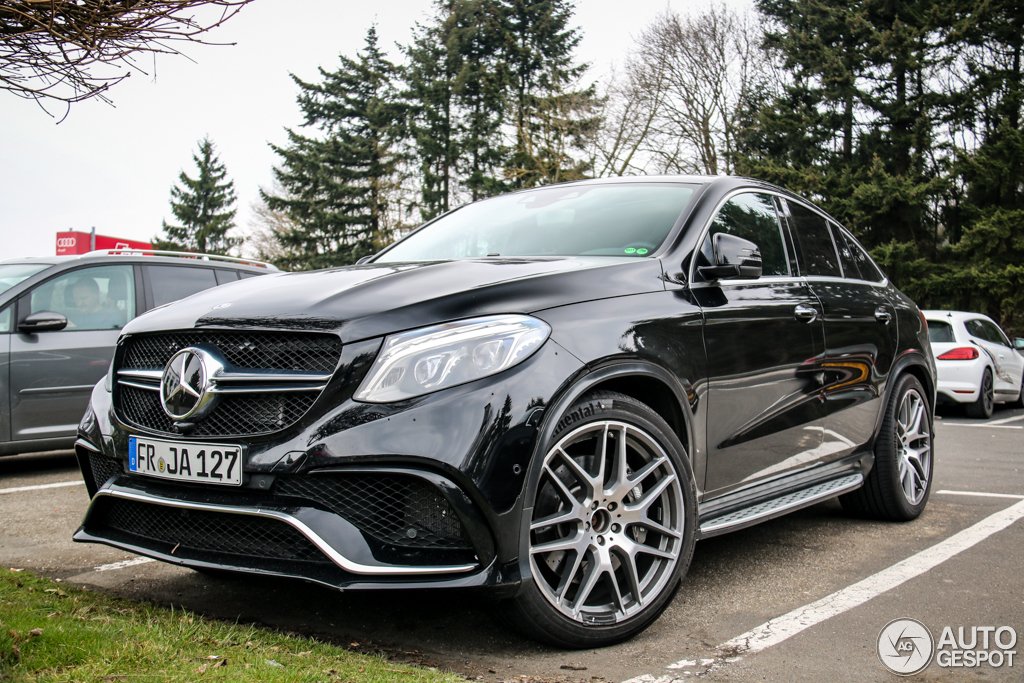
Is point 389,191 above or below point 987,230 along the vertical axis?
above

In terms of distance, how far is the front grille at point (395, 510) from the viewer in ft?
8.07

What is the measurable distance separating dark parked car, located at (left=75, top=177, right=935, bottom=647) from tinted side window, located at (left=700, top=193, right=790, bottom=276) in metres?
0.08

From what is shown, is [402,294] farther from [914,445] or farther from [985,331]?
[985,331]

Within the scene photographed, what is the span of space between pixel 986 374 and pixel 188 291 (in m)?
10.9

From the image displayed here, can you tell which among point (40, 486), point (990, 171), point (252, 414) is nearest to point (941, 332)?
point (40, 486)

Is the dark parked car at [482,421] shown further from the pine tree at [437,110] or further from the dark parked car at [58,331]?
the pine tree at [437,110]

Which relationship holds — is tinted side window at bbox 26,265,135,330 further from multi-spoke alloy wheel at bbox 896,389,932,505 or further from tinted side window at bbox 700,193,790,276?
multi-spoke alloy wheel at bbox 896,389,932,505

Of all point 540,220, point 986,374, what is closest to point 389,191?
point 986,374

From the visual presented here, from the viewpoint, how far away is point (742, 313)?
358 centimetres

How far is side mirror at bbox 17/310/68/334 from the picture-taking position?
639 centimetres

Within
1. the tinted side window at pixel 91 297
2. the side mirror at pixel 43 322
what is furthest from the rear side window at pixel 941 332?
the side mirror at pixel 43 322

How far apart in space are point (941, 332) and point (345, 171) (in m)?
27.5

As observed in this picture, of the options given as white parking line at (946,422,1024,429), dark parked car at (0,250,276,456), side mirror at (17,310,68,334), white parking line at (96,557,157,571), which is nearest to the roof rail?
dark parked car at (0,250,276,456)

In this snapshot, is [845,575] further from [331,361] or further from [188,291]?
[188,291]
